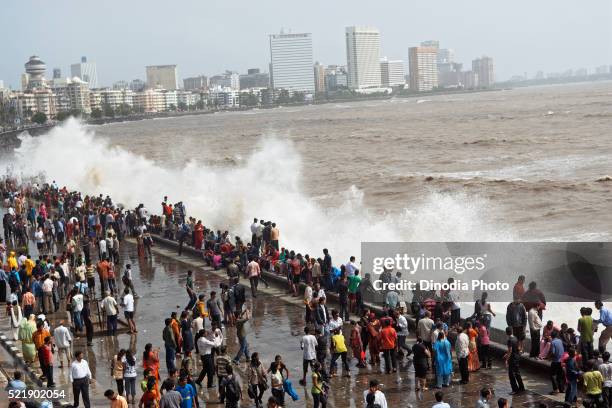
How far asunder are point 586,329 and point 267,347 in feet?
17.3

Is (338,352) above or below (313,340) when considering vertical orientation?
below

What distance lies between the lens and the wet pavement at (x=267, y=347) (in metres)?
11.9

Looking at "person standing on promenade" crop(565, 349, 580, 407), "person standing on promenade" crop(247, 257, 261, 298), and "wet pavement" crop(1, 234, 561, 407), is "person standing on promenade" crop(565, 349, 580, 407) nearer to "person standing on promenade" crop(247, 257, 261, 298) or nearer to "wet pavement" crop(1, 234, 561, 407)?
"wet pavement" crop(1, 234, 561, 407)

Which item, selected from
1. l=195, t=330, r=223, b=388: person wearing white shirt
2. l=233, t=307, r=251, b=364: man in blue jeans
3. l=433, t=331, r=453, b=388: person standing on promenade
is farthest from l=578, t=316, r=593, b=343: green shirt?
l=195, t=330, r=223, b=388: person wearing white shirt

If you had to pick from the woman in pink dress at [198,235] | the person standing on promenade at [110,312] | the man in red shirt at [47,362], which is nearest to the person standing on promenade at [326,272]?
the person standing on promenade at [110,312]

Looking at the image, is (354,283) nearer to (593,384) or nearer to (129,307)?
(129,307)

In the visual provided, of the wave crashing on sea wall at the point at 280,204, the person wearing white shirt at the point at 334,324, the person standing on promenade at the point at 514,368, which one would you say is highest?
the person wearing white shirt at the point at 334,324

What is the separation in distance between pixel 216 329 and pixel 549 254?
558 inches

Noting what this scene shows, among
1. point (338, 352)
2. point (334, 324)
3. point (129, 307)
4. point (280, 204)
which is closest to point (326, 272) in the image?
point (129, 307)

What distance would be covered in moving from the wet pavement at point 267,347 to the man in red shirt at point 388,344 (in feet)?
0.61

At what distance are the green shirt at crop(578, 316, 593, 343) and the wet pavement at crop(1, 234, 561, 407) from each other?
81 centimetres

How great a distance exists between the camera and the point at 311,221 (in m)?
31.3

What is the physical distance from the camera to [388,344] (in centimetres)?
1284

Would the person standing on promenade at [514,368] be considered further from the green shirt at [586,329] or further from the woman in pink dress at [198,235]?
the woman in pink dress at [198,235]
